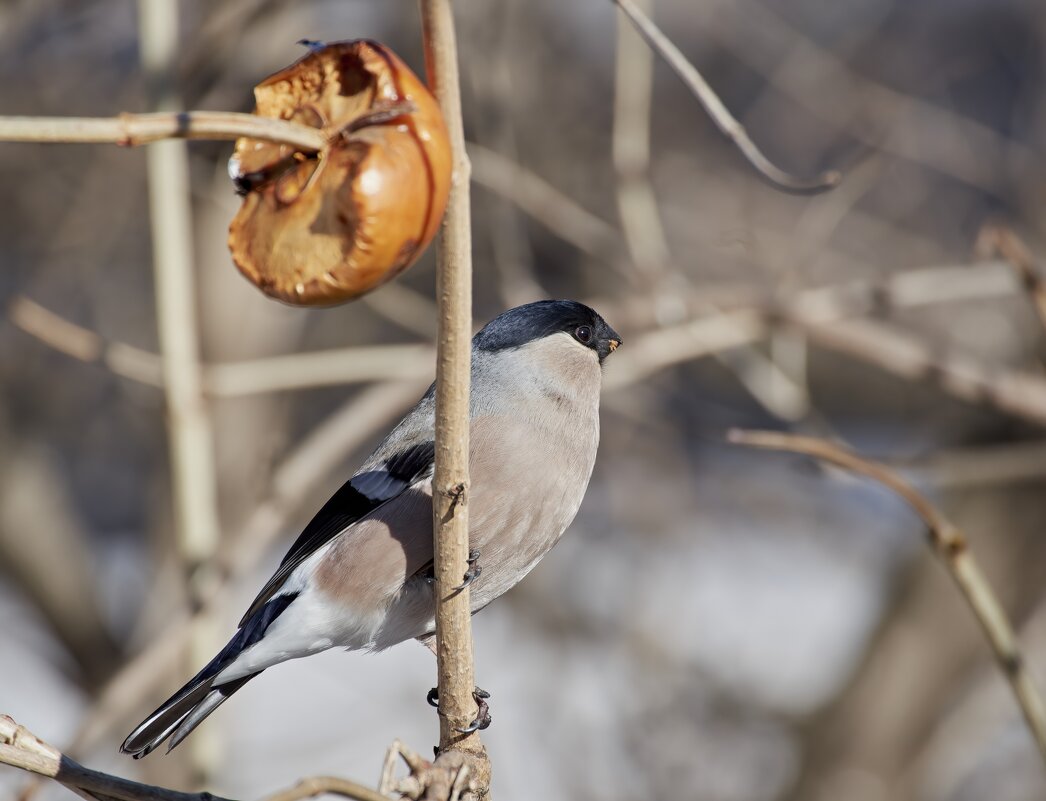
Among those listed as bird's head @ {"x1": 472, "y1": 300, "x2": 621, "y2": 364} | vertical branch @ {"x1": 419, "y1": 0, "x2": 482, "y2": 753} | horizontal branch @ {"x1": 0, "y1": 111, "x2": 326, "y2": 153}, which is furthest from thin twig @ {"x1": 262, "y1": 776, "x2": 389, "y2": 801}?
bird's head @ {"x1": 472, "y1": 300, "x2": 621, "y2": 364}

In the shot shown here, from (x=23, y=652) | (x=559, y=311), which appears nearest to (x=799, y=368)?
(x=559, y=311)

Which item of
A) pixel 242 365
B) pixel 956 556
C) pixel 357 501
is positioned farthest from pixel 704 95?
pixel 242 365

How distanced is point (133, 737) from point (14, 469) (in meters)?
2.89

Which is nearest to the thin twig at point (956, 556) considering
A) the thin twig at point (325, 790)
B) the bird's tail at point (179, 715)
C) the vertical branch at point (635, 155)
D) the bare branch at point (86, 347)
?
the thin twig at point (325, 790)

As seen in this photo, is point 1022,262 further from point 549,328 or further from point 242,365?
point 242,365

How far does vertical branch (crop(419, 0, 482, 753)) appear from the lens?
0.99 metres

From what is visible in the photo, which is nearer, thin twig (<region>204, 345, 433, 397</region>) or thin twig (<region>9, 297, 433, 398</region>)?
thin twig (<region>9, 297, 433, 398</region>)

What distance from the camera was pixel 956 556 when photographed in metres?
1.79

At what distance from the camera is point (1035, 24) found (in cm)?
509

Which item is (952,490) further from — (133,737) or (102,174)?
(133,737)

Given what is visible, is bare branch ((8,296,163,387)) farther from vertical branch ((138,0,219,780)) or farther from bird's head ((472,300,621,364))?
bird's head ((472,300,621,364))

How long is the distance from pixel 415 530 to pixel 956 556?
900 millimetres

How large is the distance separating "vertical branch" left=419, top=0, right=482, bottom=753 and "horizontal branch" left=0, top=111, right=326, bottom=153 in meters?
0.16

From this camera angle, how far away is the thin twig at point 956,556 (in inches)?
69.4
